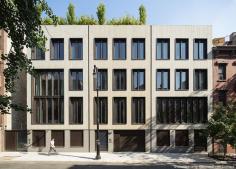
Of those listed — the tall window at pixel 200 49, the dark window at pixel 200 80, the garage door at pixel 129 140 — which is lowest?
the garage door at pixel 129 140

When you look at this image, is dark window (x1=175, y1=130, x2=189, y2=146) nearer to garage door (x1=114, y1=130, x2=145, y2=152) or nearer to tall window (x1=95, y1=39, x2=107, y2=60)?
garage door (x1=114, y1=130, x2=145, y2=152)

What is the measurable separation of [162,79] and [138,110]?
412 cm

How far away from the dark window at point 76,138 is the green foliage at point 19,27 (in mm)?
33228

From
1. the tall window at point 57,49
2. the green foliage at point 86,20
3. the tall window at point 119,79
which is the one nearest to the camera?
the tall window at point 57,49

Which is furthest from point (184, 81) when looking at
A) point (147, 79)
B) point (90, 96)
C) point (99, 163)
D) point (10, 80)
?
point (10, 80)

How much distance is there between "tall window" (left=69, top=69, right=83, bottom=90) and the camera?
41.9 metres

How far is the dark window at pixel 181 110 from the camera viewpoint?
4209 cm

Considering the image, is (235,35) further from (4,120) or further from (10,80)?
(10,80)

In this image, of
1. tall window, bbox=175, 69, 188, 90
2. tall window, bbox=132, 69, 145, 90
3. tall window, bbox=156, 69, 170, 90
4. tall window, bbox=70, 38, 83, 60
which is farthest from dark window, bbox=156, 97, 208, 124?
tall window, bbox=70, 38, 83, 60

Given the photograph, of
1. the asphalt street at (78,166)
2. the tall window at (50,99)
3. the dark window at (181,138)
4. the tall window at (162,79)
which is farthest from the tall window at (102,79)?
the asphalt street at (78,166)

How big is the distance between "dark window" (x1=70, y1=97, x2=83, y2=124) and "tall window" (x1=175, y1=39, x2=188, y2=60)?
11160 millimetres

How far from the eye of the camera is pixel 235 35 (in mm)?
50656

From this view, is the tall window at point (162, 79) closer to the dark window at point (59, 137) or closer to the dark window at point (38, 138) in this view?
the dark window at point (59, 137)

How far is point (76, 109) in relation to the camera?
4203 cm
